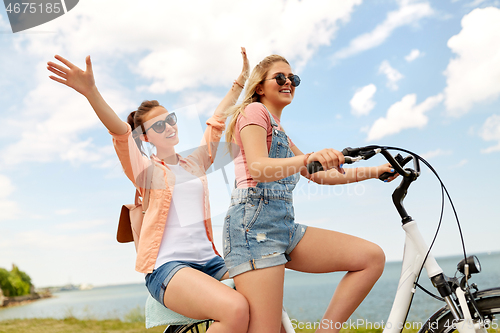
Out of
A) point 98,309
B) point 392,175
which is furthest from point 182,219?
point 98,309

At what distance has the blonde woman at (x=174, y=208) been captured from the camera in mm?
1812

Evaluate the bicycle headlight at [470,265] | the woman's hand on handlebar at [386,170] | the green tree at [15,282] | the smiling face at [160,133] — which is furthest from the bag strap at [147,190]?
the green tree at [15,282]

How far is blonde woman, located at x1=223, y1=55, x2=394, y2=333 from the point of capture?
1.74 metres

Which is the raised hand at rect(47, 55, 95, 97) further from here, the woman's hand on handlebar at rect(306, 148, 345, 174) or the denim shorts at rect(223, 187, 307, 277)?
the woman's hand on handlebar at rect(306, 148, 345, 174)

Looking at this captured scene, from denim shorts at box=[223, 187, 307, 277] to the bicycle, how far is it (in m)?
0.37

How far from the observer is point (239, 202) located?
72.6 inches

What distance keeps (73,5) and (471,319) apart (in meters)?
3.73

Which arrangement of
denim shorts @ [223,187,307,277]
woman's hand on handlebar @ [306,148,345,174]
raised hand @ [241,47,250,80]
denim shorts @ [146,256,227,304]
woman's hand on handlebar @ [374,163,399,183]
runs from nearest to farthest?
woman's hand on handlebar @ [306,148,345,174] → denim shorts @ [223,187,307,277] → denim shorts @ [146,256,227,304] → woman's hand on handlebar @ [374,163,399,183] → raised hand @ [241,47,250,80]

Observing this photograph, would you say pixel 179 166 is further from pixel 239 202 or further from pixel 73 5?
pixel 73 5

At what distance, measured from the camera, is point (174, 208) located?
2.23 meters

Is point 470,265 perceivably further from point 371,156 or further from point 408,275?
point 371,156

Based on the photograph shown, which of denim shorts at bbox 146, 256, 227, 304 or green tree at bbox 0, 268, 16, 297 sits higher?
denim shorts at bbox 146, 256, 227, 304

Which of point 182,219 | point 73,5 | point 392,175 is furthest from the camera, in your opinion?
point 73,5

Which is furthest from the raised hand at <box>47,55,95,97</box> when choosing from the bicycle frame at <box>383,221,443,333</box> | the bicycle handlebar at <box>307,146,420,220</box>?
the bicycle frame at <box>383,221,443,333</box>
